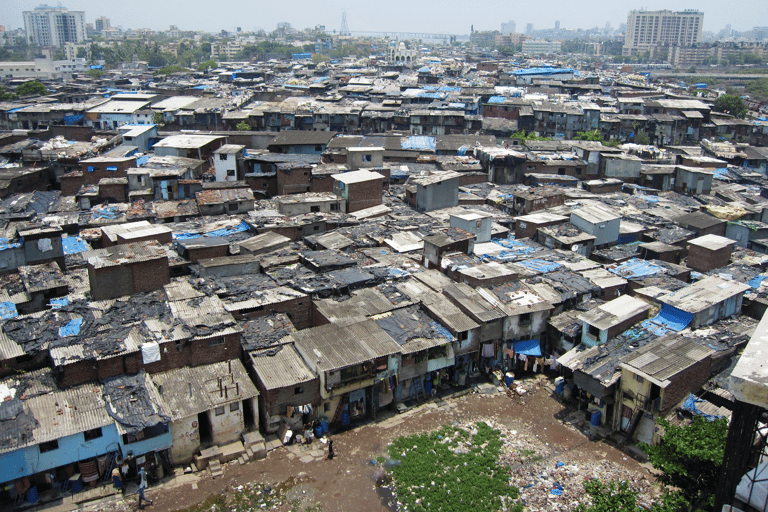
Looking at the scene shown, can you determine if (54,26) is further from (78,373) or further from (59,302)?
(78,373)

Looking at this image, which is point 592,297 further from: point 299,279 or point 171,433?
point 171,433

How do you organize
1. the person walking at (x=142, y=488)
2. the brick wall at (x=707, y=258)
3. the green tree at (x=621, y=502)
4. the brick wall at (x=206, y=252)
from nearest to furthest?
the green tree at (x=621, y=502), the person walking at (x=142, y=488), the brick wall at (x=206, y=252), the brick wall at (x=707, y=258)

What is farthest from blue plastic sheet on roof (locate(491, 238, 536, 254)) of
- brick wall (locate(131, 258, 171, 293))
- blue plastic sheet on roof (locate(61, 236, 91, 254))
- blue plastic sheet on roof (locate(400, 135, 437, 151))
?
blue plastic sheet on roof (locate(61, 236, 91, 254))

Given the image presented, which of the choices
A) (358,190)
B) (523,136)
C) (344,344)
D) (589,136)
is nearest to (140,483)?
(344,344)

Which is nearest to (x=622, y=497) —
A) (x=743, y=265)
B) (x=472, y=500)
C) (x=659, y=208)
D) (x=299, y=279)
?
(x=472, y=500)

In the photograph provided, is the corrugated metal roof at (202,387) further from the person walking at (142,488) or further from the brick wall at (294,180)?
the brick wall at (294,180)

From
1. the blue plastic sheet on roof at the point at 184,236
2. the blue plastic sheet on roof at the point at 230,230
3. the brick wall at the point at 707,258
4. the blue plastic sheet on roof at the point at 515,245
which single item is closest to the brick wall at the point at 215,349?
the blue plastic sheet on roof at the point at 184,236

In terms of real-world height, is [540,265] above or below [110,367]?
above
